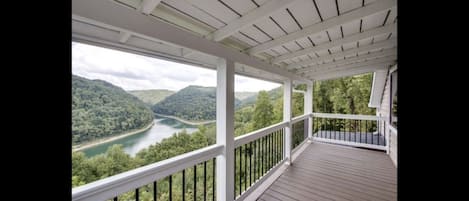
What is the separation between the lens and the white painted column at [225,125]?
6.25ft

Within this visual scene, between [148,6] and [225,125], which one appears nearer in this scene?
[148,6]

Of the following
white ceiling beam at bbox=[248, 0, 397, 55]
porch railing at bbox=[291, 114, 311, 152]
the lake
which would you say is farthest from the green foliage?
the lake

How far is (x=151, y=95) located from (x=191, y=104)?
47 centimetres

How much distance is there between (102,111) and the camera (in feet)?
4.00

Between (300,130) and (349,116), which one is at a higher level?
(349,116)

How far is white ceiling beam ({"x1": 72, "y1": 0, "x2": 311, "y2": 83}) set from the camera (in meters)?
0.94

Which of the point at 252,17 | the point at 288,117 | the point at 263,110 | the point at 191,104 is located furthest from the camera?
the point at 263,110

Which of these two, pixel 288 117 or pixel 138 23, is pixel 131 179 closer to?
pixel 138 23

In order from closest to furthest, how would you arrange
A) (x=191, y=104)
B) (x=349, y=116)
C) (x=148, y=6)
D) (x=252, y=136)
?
1. (x=148, y=6)
2. (x=191, y=104)
3. (x=252, y=136)
4. (x=349, y=116)

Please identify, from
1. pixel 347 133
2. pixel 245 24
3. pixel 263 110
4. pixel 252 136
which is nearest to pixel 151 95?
pixel 245 24

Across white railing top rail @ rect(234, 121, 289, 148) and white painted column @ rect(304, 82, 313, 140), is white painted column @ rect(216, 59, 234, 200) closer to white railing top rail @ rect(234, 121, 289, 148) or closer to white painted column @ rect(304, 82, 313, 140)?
white railing top rail @ rect(234, 121, 289, 148)
